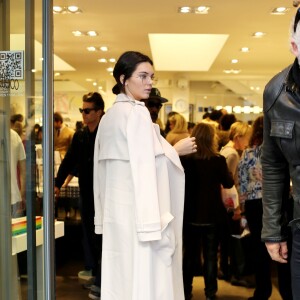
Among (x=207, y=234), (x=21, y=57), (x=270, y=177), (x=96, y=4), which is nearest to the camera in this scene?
(x=270, y=177)

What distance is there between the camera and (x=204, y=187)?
11.7 ft

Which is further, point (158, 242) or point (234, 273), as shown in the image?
point (234, 273)

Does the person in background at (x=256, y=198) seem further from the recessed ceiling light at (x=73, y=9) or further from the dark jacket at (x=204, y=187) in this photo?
the recessed ceiling light at (x=73, y=9)

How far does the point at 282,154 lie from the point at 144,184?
791 mm

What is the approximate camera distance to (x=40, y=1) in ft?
7.55

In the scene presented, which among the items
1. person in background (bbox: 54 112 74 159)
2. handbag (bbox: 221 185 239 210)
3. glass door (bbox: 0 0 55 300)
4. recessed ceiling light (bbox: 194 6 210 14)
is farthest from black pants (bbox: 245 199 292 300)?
person in background (bbox: 54 112 74 159)

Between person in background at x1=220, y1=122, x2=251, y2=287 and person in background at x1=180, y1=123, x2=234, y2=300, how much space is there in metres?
0.44

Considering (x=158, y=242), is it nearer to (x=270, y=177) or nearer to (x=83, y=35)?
(x=270, y=177)

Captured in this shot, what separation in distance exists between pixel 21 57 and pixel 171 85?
9.99 meters

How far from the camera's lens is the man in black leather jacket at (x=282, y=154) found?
4.95 feet

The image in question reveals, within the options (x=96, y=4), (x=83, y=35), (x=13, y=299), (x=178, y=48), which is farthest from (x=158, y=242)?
(x=178, y=48)

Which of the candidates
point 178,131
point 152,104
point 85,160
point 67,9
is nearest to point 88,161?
point 85,160

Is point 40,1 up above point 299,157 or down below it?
above

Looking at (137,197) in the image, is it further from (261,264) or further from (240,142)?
(240,142)
